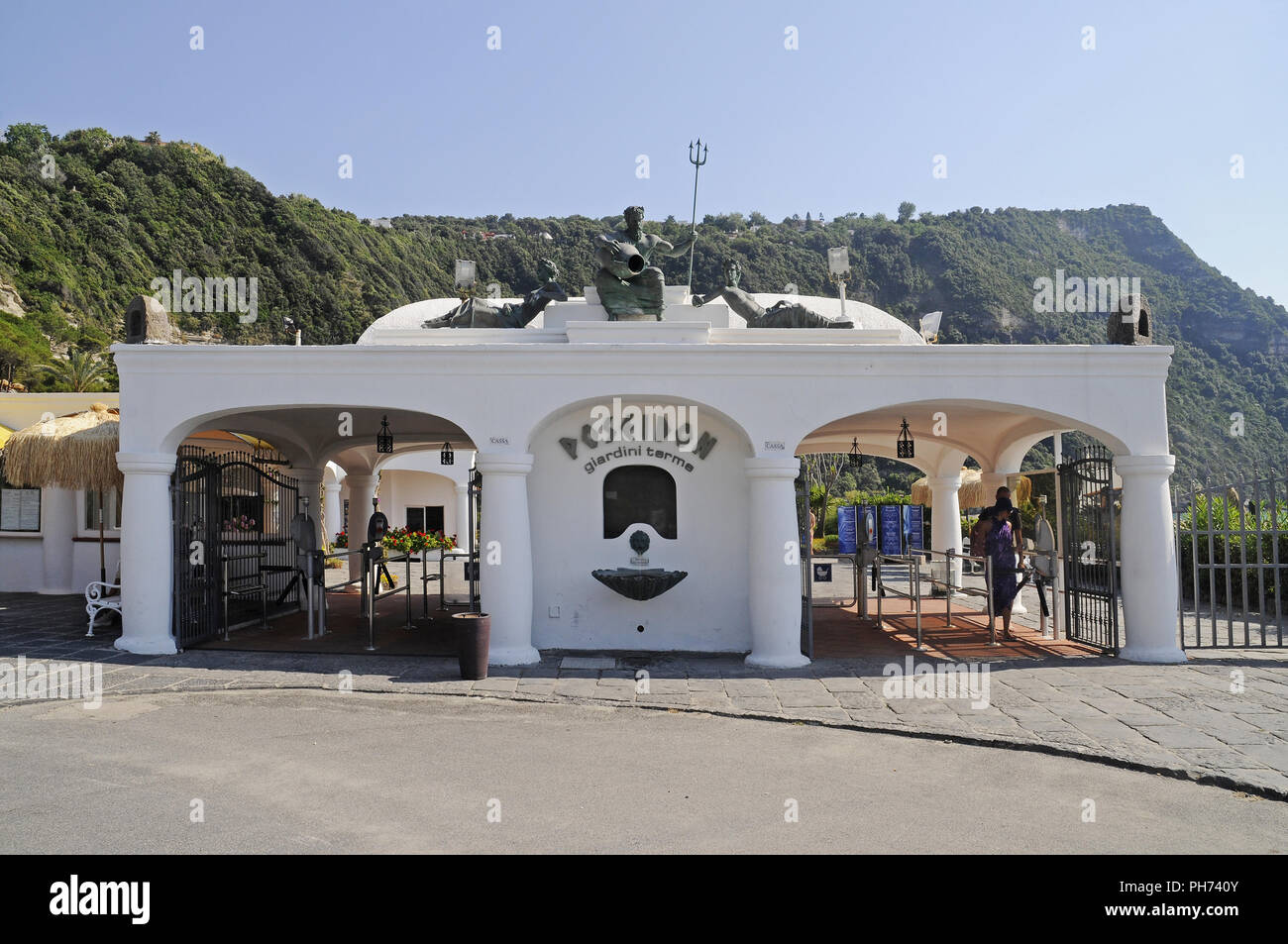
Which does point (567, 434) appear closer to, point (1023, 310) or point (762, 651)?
point (762, 651)

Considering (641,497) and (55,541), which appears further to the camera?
(55,541)

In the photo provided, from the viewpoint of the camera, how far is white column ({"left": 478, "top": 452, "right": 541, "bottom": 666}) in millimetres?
9711

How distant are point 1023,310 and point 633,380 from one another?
49158mm

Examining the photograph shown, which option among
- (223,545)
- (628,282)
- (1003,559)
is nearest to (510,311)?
(628,282)

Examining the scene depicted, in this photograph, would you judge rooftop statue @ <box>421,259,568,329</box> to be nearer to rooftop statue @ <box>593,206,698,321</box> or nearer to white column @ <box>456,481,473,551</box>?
rooftop statue @ <box>593,206,698,321</box>

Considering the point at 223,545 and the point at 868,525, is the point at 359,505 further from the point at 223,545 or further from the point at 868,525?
the point at 868,525

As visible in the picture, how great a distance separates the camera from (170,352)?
9.97 metres

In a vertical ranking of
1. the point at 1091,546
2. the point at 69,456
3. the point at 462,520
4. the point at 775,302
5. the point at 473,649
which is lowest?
the point at 473,649

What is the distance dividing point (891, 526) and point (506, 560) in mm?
9276

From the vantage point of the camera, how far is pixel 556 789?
5598 millimetres

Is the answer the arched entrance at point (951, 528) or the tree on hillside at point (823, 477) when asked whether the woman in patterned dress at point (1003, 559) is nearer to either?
the arched entrance at point (951, 528)

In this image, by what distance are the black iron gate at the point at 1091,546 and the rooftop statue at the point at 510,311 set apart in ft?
23.3

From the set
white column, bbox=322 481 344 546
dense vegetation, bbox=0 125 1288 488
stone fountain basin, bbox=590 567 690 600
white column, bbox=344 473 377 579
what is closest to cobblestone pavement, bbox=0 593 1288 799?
stone fountain basin, bbox=590 567 690 600
